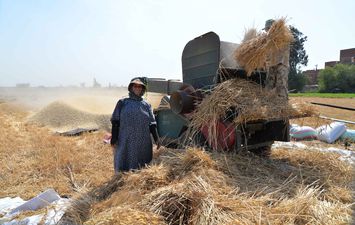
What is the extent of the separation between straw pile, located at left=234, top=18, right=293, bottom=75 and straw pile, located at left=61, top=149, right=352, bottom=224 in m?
1.32

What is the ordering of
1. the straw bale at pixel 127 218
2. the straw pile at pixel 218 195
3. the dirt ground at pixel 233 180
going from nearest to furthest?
the straw bale at pixel 127 218 → the straw pile at pixel 218 195 → the dirt ground at pixel 233 180

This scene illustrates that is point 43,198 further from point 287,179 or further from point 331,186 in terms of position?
point 331,186

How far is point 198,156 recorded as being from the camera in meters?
3.25

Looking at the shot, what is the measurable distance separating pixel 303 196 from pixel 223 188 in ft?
2.50

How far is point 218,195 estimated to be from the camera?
8.41ft

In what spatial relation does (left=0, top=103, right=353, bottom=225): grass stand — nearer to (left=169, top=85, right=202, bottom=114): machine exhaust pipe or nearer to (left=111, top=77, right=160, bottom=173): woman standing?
(left=111, top=77, right=160, bottom=173): woman standing

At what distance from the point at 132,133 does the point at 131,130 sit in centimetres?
4

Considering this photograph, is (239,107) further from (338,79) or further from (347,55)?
(347,55)

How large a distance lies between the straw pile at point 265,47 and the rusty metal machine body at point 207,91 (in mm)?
367

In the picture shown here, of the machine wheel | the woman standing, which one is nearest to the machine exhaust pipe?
the woman standing

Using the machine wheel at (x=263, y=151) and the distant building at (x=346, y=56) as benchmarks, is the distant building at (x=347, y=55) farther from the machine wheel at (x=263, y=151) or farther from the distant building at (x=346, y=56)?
the machine wheel at (x=263, y=151)

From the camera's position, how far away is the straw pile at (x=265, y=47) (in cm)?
390

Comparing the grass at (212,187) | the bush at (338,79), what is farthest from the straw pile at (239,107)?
the bush at (338,79)

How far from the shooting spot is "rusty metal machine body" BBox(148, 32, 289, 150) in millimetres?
4281
